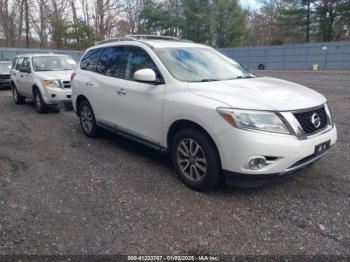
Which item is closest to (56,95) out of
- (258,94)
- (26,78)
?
(26,78)

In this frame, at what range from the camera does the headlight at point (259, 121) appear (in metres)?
3.21

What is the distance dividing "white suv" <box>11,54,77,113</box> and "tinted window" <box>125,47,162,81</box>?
4359 mm

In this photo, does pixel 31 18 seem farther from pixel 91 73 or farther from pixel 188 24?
pixel 91 73

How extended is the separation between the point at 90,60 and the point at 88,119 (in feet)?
3.72

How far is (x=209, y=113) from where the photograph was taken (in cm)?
342

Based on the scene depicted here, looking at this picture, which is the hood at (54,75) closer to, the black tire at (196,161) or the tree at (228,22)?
the black tire at (196,161)

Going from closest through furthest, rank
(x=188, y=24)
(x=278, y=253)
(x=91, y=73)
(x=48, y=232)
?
(x=278, y=253), (x=48, y=232), (x=91, y=73), (x=188, y=24)

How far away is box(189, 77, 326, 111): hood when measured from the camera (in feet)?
10.9

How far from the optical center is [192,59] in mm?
4453

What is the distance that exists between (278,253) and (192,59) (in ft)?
9.10

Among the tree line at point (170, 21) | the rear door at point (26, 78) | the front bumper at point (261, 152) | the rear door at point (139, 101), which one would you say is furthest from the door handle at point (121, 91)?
the tree line at point (170, 21)

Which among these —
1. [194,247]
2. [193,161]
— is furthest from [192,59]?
[194,247]

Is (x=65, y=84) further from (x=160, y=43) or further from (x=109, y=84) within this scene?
(x=160, y=43)

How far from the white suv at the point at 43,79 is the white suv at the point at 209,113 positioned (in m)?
3.73
